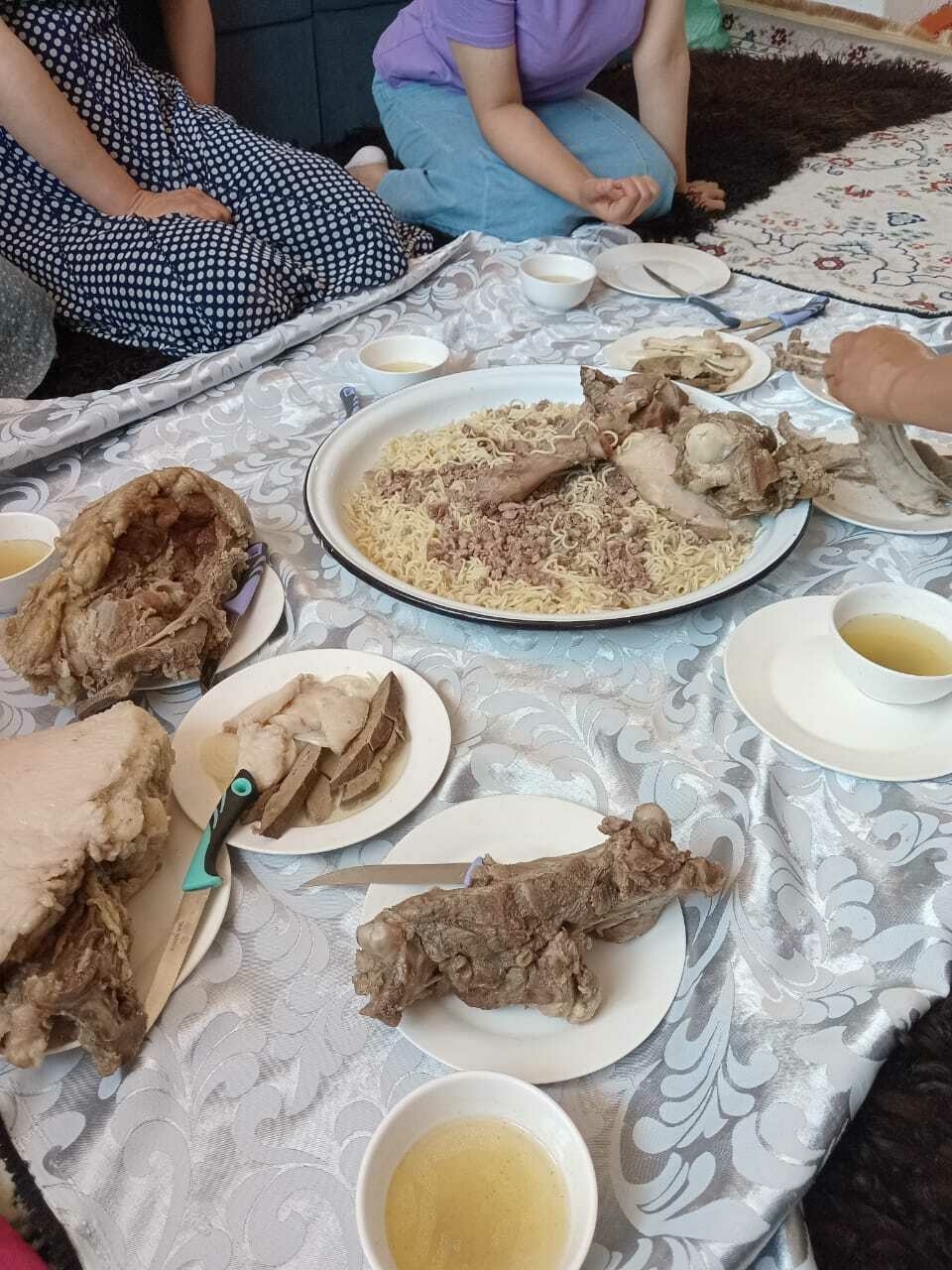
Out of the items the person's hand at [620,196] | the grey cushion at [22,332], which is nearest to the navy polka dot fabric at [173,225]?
the grey cushion at [22,332]

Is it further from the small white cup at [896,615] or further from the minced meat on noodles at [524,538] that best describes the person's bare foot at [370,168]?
the small white cup at [896,615]

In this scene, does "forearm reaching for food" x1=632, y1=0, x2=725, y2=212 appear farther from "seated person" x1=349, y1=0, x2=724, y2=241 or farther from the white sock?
the white sock

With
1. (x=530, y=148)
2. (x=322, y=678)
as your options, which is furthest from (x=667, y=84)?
(x=322, y=678)

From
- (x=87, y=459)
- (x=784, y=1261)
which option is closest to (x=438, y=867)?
(x=784, y=1261)

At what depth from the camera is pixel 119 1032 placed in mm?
1048

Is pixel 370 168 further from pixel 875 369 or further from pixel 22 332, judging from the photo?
pixel 875 369

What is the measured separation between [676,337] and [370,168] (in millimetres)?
2296

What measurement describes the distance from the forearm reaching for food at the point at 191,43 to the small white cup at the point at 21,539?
3.20 meters

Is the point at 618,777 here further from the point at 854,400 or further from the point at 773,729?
the point at 854,400

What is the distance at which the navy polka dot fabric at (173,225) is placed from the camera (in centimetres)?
263

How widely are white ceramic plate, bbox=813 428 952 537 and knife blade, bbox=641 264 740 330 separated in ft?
2.92

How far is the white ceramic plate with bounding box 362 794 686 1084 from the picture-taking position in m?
1.03

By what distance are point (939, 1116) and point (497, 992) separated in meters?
0.63

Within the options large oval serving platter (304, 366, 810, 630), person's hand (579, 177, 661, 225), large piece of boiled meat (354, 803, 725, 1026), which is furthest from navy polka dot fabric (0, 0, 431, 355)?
large piece of boiled meat (354, 803, 725, 1026)
